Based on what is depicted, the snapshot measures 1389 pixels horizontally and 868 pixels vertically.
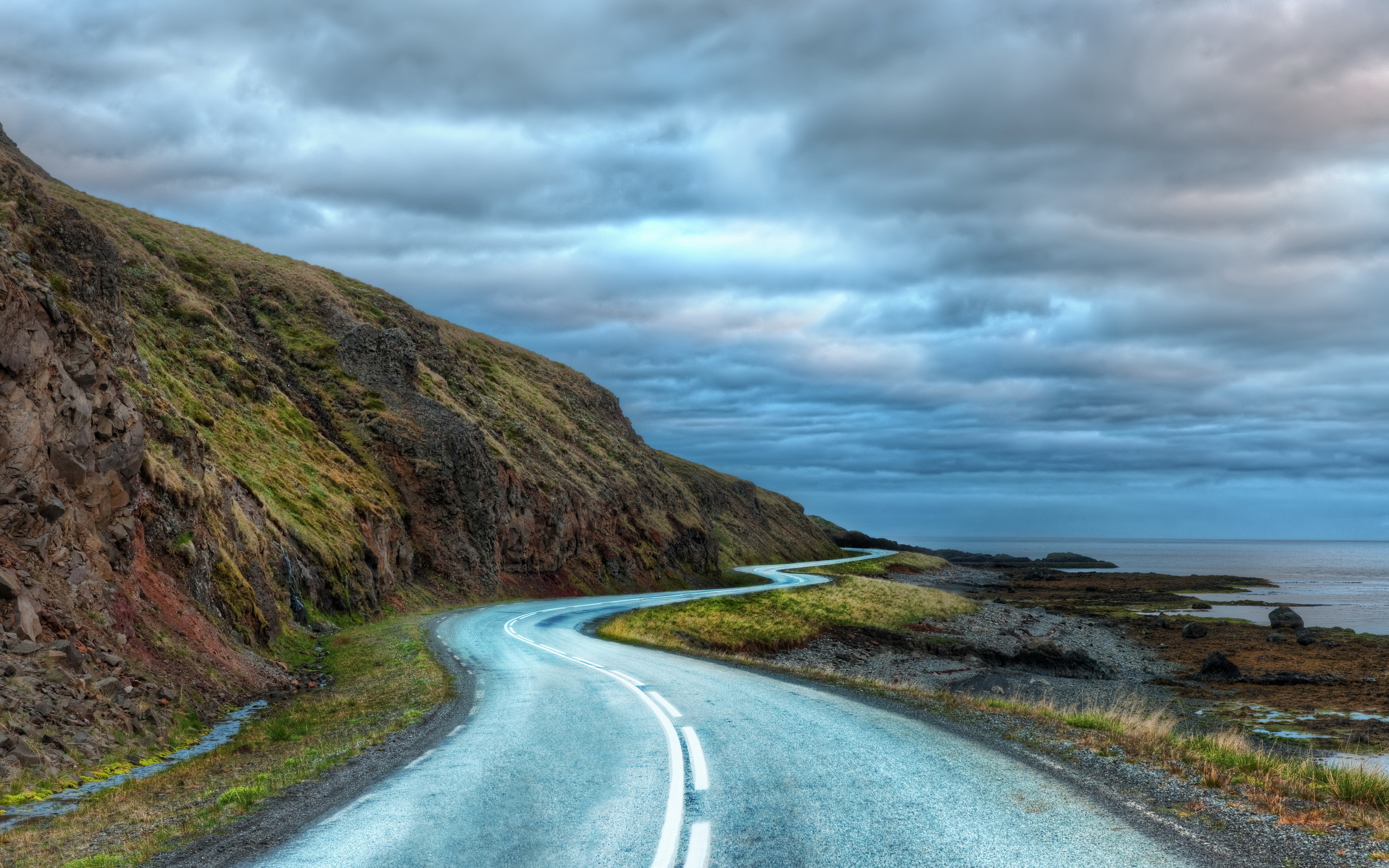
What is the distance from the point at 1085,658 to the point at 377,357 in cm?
4723

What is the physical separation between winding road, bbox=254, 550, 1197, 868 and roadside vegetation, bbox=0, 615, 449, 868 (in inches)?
52.5

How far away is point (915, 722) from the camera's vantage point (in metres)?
13.9

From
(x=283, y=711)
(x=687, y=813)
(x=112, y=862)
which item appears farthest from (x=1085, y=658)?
(x=112, y=862)

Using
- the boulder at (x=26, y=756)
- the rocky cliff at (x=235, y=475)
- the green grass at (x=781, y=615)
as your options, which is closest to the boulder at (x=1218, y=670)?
the green grass at (x=781, y=615)

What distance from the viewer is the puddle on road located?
10.1 meters

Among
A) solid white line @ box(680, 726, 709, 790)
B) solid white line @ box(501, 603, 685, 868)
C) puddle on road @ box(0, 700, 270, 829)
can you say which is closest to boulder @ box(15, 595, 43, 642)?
puddle on road @ box(0, 700, 270, 829)

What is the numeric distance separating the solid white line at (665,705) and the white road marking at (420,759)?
4.08 meters

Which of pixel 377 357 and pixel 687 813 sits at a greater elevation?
pixel 377 357

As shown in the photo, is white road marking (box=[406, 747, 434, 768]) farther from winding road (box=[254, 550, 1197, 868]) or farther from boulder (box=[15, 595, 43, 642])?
boulder (box=[15, 595, 43, 642])

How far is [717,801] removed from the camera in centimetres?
870

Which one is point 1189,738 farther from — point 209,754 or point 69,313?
point 69,313

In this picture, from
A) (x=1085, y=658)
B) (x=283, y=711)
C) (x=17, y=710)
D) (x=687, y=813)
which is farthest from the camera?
(x=1085, y=658)

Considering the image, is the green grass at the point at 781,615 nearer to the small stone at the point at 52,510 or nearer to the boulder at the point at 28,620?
the small stone at the point at 52,510

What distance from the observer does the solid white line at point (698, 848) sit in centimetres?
676
